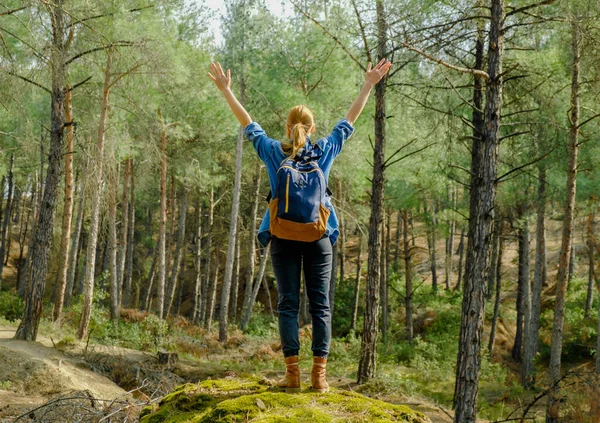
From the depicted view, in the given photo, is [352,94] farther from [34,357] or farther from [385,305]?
[34,357]

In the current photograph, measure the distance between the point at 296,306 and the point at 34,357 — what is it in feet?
26.4

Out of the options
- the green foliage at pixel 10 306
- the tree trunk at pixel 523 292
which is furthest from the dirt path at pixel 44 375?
the tree trunk at pixel 523 292

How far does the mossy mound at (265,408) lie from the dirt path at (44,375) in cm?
536

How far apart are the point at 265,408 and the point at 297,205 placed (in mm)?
1250

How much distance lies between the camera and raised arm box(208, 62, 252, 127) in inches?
165

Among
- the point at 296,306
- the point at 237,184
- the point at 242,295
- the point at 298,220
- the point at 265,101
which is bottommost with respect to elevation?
the point at 242,295

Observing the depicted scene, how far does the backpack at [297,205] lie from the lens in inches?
145

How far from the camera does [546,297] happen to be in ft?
82.0

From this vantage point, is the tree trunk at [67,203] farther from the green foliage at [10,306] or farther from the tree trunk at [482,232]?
the tree trunk at [482,232]

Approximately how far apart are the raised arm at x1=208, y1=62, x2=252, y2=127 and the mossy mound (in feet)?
6.23

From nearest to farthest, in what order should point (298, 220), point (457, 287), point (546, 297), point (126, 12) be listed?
point (298, 220), point (126, 12), point (546, 297), point (457, 287)

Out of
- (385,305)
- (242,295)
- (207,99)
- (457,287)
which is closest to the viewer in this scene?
(207,99)

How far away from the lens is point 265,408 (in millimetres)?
3383

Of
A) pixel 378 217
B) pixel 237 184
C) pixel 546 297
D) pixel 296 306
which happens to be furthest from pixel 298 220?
pixel 546 297
